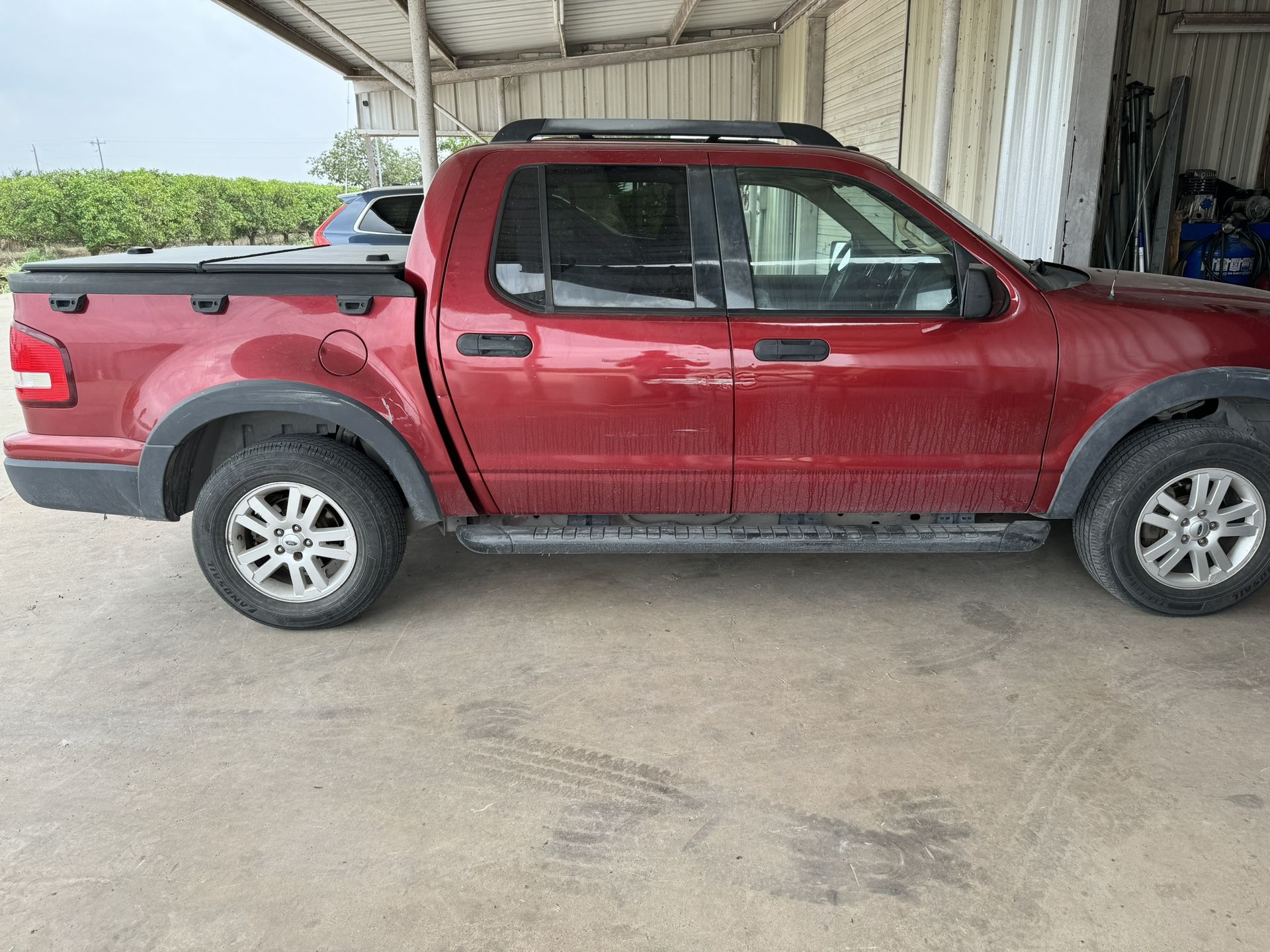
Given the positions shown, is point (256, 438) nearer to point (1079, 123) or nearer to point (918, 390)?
point (918, 390)

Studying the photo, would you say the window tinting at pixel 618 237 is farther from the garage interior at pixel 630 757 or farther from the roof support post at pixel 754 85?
the roof support post at pixel 754 85

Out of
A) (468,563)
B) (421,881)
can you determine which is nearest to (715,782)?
(421,881)

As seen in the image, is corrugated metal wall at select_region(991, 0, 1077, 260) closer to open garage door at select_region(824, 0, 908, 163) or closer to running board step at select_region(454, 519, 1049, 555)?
open garage door at select_region(824, 0, 908, 163)

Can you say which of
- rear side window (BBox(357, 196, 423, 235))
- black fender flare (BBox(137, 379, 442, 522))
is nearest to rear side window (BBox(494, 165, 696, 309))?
black fender flare (BBox(137, 379, 442, 522))

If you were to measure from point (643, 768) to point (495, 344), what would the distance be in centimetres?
155

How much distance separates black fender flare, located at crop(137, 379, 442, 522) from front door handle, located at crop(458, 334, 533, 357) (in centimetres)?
41

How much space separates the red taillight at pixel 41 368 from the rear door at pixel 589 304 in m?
1.42

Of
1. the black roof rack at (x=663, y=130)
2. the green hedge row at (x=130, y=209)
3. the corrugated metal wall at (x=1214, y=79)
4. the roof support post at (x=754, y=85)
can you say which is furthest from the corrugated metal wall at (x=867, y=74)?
the green hedge row at (x=130, y=209)

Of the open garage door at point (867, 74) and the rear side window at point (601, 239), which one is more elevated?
the open garage door at point (867, 74)

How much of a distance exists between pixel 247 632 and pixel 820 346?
2515 mm

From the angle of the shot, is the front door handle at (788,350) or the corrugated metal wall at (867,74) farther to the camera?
the corrugated metal wall at (867,74)

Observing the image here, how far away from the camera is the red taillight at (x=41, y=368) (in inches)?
130

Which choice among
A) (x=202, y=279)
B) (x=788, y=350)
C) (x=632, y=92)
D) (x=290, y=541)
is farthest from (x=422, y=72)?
(x=632, y=92)

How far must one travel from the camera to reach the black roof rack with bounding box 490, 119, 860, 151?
3504 millimetres
